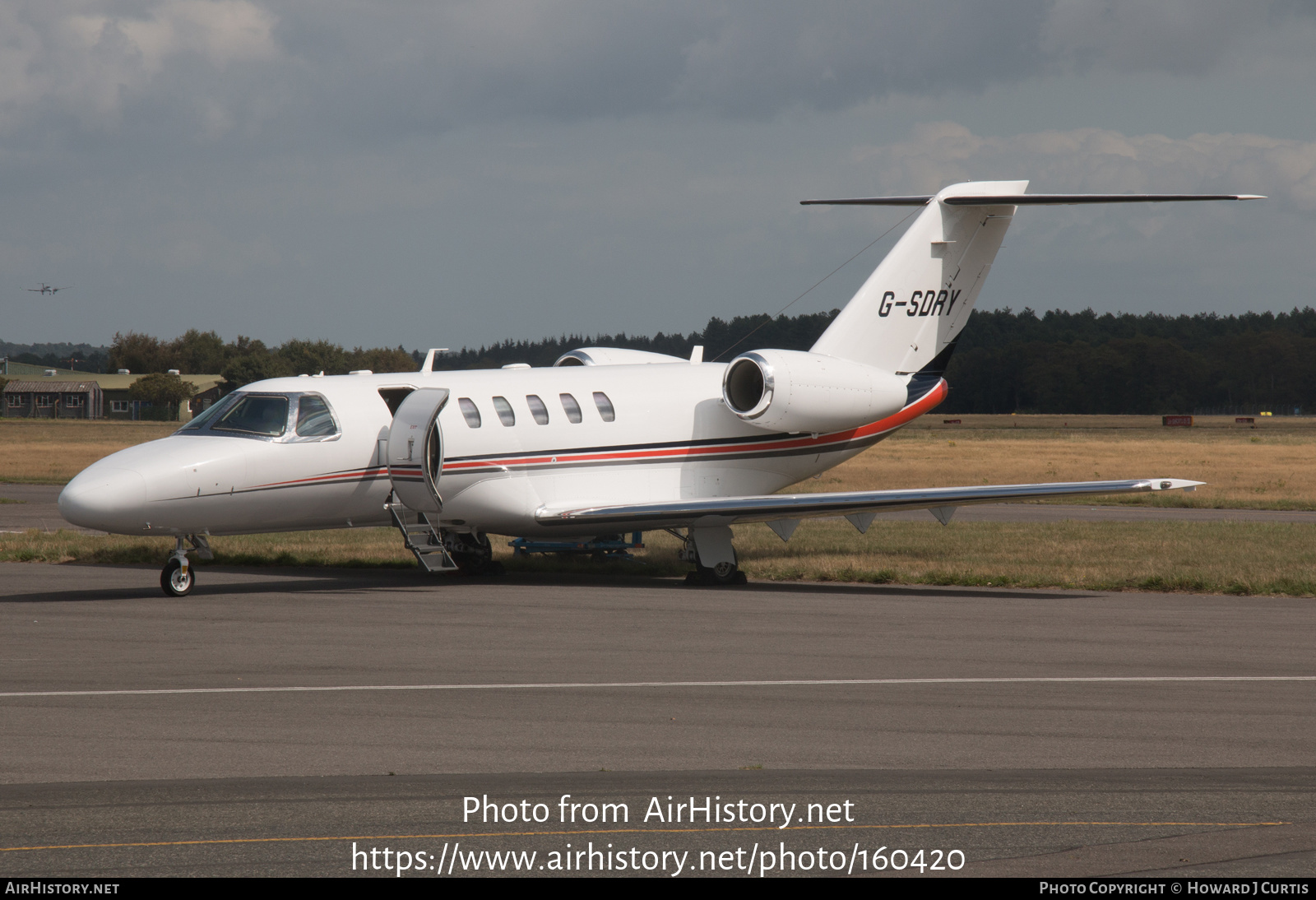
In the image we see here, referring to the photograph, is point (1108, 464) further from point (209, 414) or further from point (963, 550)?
point (209, 414)

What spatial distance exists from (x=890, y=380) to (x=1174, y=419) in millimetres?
110786

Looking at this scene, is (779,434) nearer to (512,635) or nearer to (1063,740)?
(512,635)

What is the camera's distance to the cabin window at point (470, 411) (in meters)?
18.2

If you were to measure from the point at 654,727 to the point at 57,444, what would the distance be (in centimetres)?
7067

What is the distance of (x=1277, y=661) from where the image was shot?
39.8 ft

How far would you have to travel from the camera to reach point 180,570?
16.8m

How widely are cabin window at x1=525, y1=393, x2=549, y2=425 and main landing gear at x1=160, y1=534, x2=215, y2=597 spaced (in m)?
4.94

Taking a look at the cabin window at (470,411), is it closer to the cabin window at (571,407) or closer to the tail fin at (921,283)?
the cabin window at (571,407)

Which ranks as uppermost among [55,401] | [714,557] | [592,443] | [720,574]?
[55,401]

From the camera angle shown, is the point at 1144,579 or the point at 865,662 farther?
the point at 1144,579

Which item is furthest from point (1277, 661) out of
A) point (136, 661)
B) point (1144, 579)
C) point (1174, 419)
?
point (1174, 419)

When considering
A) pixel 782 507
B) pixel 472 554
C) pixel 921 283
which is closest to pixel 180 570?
pixel 472 554

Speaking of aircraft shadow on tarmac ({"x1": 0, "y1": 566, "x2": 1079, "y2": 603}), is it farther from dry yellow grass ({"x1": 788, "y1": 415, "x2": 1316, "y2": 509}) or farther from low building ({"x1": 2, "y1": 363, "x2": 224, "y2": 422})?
low building ({"x1": 2, "y1": 363, "x2": 224, "y2": 422})

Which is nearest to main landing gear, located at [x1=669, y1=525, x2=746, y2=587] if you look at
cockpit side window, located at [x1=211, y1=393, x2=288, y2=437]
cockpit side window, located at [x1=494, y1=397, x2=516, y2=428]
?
cockpit side window, located at [x1=494, y1=397, x2=516, y2=428]
